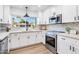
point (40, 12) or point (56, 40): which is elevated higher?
point (40, 12)

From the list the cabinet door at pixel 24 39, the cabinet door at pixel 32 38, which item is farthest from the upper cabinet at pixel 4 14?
the cabinet door at pixel 32 38

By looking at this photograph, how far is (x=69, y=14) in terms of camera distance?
2232 millimetres

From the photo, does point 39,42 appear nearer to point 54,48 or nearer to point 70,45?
point 54,48

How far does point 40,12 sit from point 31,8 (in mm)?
535

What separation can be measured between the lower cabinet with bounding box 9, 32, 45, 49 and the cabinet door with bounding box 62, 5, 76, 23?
1.57m

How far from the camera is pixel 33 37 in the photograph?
3.62 meters

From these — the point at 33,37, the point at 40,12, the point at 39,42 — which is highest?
the point at 40,12

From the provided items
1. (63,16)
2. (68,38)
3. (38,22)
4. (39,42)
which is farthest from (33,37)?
(68,38)

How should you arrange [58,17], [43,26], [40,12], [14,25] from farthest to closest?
[43,26] < [40,12] < [14,25] < [58,17]

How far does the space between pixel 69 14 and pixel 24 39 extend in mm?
1887

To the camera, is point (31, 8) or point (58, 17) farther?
point (31, 8)

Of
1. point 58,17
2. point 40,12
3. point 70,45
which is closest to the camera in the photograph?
point 70,45

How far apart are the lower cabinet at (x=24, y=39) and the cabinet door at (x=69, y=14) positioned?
5.16ft

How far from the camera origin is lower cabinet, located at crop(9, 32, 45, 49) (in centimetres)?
284
